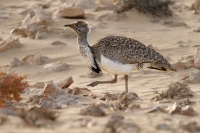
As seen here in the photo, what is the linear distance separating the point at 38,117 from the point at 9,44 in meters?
8.13

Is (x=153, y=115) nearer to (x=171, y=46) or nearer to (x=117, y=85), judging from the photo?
(x=117, y=85)

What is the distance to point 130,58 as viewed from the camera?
36.2 ft

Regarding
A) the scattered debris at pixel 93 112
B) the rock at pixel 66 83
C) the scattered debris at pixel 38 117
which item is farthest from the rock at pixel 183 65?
the scattered debris at pixel 38 117

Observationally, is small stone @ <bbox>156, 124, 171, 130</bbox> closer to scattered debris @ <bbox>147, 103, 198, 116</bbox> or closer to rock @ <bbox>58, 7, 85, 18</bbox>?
scattered debris @ <bbox>147, 103, 198, 116</bbox>

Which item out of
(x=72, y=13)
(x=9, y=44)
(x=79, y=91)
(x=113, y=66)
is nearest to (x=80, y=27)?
(x=113, y=66)

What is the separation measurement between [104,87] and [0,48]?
367 centimetres

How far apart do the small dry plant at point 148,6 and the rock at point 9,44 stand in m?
3.29

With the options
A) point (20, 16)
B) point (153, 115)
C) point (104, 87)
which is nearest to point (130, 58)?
point (104, 87)

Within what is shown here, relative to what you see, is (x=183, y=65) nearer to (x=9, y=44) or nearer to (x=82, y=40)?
(x=82, y=40)

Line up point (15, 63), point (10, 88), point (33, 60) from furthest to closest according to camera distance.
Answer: point (33, 60), point (15, 63), point (10, 88)

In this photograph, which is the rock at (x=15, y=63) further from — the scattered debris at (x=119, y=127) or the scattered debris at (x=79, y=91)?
the scattered debris at (x=119, y=127)

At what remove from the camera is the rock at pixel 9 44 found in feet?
50.2

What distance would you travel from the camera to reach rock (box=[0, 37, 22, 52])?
1529cm

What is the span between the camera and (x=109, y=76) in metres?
13.6
